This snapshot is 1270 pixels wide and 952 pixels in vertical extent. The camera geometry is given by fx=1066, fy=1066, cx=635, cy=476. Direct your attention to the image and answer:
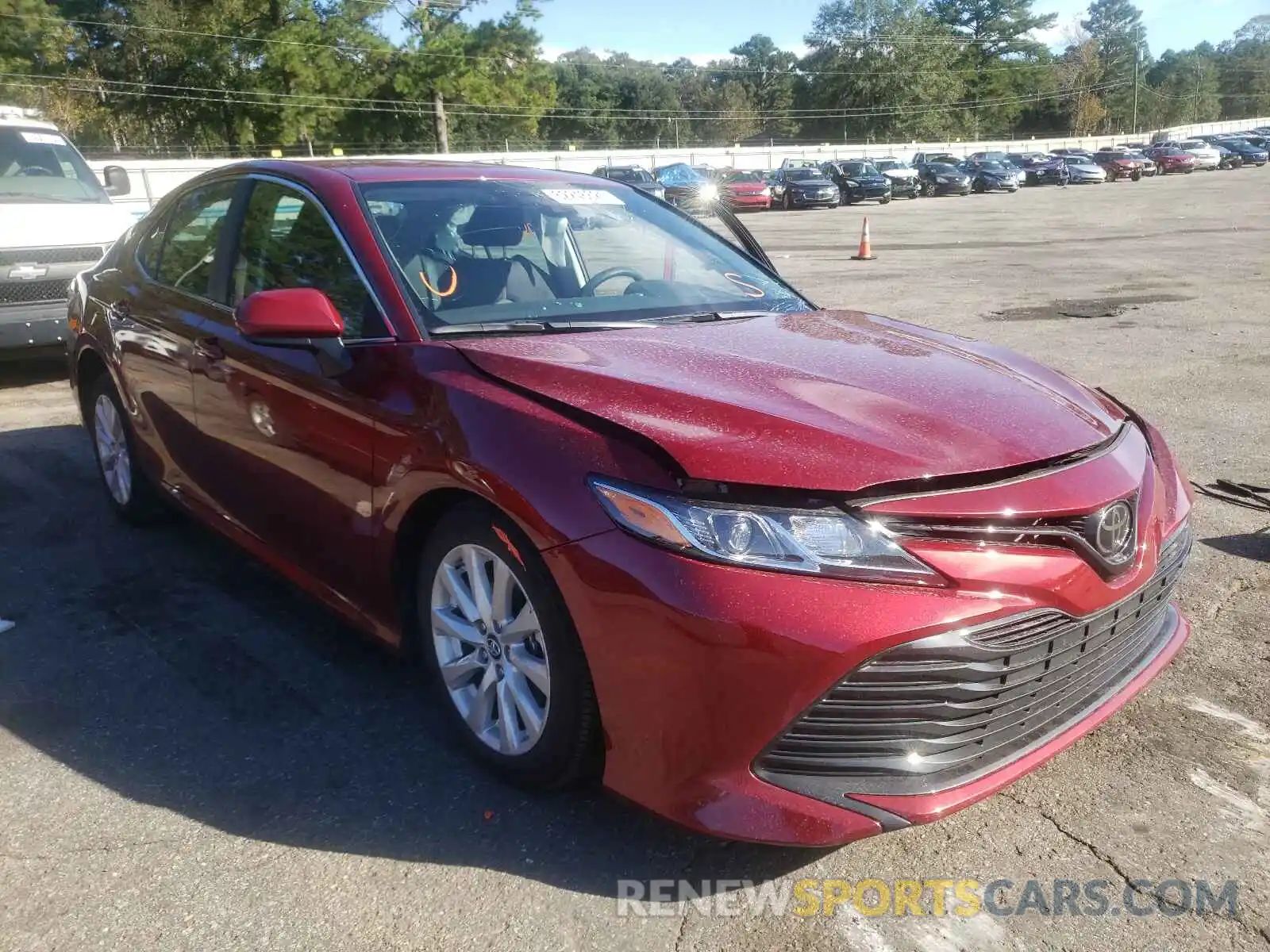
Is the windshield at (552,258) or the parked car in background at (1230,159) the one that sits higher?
the windshield at (552,258)

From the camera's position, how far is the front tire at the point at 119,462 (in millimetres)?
4801

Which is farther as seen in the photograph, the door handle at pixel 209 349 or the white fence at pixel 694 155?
the white fence at pixel 694 155

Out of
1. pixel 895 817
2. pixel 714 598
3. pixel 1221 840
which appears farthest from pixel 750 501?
pixel 1221 840

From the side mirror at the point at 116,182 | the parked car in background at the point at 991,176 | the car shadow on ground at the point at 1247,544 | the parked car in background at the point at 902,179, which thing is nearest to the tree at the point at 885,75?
the parked car in background at the point at 991,176

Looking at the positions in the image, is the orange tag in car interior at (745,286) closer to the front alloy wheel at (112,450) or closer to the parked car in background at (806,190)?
the front alloy wheel at (112,450)

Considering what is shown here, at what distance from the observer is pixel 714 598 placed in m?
2.18

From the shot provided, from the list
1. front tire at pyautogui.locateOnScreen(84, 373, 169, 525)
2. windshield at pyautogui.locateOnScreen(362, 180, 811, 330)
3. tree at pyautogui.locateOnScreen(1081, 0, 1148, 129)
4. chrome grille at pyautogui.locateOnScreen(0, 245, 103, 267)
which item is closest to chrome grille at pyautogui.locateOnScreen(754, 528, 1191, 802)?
windshield at pyautogui.locateOnScreen(362, 180, 811, 330)

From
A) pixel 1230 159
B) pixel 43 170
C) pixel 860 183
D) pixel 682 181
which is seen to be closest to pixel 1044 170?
pixel 860 183

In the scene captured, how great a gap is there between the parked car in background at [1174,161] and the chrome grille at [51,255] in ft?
181

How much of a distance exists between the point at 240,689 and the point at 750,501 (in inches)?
80.1

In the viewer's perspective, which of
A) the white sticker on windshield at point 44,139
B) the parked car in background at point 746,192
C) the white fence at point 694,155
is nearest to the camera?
the white sticker on windshield at point 44,139

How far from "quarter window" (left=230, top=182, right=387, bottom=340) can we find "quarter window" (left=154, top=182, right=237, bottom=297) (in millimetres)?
257

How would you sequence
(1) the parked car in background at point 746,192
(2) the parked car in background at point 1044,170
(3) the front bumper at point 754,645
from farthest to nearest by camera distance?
(2) the parked car in background at point 1044,170 < (1) the parked car in background at point 746,192 < (3) the front bumper at point 754,645

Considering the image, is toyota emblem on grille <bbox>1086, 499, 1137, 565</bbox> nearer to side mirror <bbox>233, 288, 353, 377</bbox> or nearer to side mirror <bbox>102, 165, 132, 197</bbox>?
side mirror <bbox>233, 288, 353, 377</bbox>
